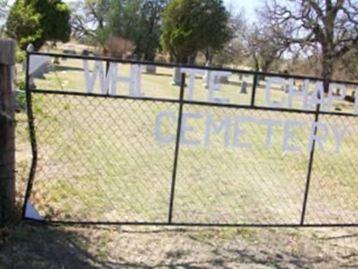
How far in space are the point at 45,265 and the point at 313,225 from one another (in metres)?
2.74

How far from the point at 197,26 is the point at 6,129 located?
1784 inches

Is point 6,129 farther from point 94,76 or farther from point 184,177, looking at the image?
point 184,177

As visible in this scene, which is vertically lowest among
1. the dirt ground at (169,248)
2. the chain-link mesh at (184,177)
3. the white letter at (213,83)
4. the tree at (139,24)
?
the dirt ground at (169,248)

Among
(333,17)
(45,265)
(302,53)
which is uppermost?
(333,17)

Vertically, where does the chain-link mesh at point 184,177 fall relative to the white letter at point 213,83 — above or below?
below

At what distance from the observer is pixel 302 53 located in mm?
41188

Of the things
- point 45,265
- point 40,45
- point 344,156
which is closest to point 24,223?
point 45,265

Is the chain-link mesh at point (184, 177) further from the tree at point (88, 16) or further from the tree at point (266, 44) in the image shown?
the tree at point (88, 16)

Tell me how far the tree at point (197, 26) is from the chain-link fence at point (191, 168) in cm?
3860

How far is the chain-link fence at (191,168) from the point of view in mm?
5160

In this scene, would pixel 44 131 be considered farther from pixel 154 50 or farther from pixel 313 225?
pixel 154 50

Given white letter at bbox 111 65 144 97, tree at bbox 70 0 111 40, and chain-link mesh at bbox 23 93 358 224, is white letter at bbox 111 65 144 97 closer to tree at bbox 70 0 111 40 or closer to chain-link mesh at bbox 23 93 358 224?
chain-link mesh at bbox 23 93 358 224

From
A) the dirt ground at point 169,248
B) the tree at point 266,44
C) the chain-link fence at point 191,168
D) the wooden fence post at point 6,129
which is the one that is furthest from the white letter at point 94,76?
the tree at point 266,44

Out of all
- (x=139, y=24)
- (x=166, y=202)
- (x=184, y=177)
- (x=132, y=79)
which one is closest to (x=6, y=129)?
(x=132, y=79)
